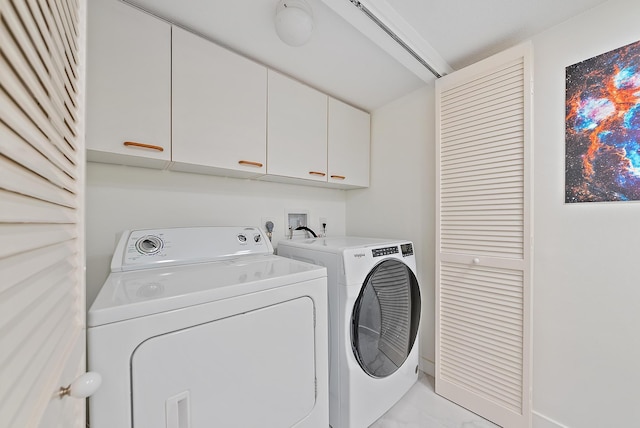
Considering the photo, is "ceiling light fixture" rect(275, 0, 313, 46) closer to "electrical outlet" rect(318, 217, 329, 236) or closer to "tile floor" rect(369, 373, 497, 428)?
"electrical outlet" rect(318, 217, 329, 236)

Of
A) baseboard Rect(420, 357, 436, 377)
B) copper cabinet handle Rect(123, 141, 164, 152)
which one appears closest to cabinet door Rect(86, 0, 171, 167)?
copper cabinet handle Rect(123, 141, 164, 152)

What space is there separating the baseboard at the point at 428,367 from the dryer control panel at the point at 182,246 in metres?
1.55

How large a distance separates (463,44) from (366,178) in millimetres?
1159

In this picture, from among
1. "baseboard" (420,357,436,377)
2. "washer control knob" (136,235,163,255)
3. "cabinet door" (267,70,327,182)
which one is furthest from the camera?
"baseboard" (420,357,436,377)

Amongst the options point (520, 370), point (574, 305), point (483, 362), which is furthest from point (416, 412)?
point (574, 305)

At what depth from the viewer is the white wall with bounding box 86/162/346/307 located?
131 centimetres

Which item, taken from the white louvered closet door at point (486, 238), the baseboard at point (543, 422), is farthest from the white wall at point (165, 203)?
the baseboard at point (543, 422)

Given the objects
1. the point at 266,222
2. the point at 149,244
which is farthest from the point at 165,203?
the point at 266,222

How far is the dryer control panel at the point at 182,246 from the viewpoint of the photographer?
115 cm

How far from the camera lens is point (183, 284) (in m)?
0.88

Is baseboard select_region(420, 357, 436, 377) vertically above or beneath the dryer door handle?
beneath

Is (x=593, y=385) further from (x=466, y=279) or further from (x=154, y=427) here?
(x=154, y=427)

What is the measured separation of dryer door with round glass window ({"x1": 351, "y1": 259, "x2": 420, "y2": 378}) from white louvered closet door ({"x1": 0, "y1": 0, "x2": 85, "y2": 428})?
115 cm

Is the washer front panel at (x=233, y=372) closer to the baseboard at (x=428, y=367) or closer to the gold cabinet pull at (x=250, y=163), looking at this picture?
the gold cabinet pull at (x=250, y=163)
